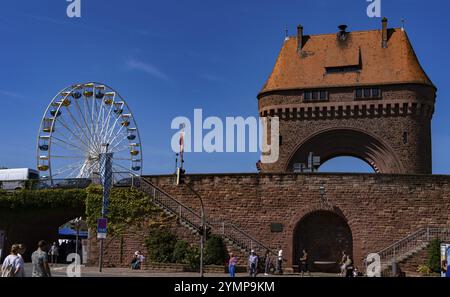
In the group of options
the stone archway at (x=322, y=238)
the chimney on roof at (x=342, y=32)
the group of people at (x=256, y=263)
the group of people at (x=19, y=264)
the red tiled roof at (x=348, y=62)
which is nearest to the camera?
the group of people at (x=19, y=264)

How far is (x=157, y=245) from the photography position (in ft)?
113

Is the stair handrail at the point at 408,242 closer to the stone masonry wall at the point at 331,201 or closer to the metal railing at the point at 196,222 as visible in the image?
the stone masonry wall at the point at 331,201

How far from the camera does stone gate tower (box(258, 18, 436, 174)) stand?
44500 mm

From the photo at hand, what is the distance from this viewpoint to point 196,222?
35031 millimetres

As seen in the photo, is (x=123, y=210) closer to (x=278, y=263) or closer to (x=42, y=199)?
(x=42, y=199)

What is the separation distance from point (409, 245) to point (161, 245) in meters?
13.0

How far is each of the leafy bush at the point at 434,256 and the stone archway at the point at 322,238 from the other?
460cm

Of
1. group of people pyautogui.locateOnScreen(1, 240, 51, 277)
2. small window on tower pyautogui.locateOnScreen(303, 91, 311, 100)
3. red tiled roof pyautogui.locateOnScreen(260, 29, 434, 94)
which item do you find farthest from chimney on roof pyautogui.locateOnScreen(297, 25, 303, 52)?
group of people pyautogui.locateOnScreen(1, 240, 51, 277)

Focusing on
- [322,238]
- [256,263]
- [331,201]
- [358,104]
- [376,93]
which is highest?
[376,93]

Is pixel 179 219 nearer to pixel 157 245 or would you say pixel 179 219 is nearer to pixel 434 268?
pixel 157 245

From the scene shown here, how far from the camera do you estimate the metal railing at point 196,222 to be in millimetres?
34188

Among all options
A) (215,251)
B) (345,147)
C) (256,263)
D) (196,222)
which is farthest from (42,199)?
(345,147)

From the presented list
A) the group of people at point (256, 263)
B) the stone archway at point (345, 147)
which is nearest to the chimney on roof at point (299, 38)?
the stone archway at point (345, 147)
